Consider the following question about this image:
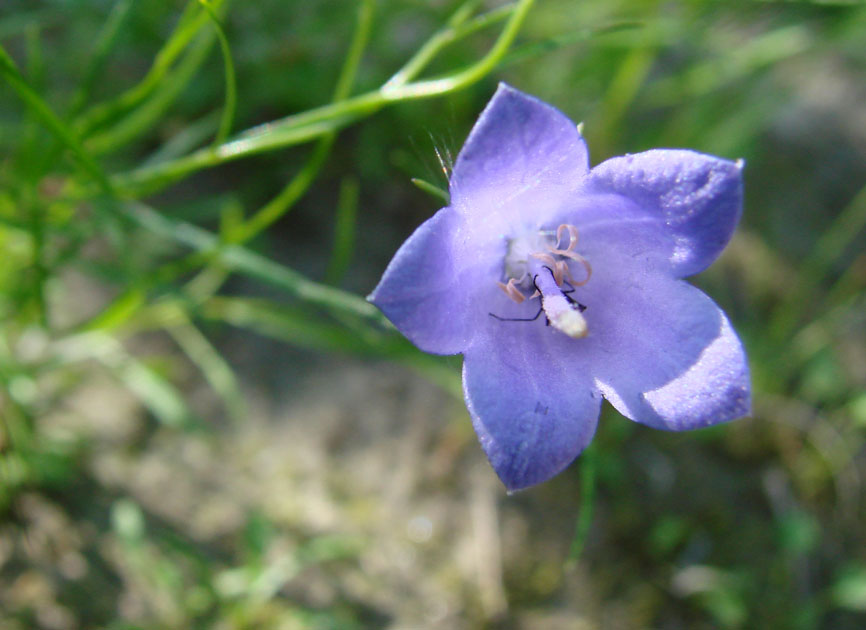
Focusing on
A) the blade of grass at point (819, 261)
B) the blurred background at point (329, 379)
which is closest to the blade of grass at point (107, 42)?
the blurred background at point (329, 379)

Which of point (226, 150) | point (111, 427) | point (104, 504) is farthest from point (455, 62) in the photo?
point (104, 504)

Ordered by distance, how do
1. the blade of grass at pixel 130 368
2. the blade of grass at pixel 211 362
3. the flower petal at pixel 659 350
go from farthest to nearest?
the blade of grass at pixel 211 362
the blade of grass at pixel 130 368
the flower petal at pixel 659 350

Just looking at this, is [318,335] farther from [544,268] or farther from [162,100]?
[544,268]

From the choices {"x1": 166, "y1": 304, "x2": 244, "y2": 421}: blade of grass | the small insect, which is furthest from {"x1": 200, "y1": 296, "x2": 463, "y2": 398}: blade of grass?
the small insect

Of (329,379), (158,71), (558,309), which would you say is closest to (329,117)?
(158,71)

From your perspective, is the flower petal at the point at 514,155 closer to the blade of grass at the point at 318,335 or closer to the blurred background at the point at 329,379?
the blurred background at the point at 329,379
